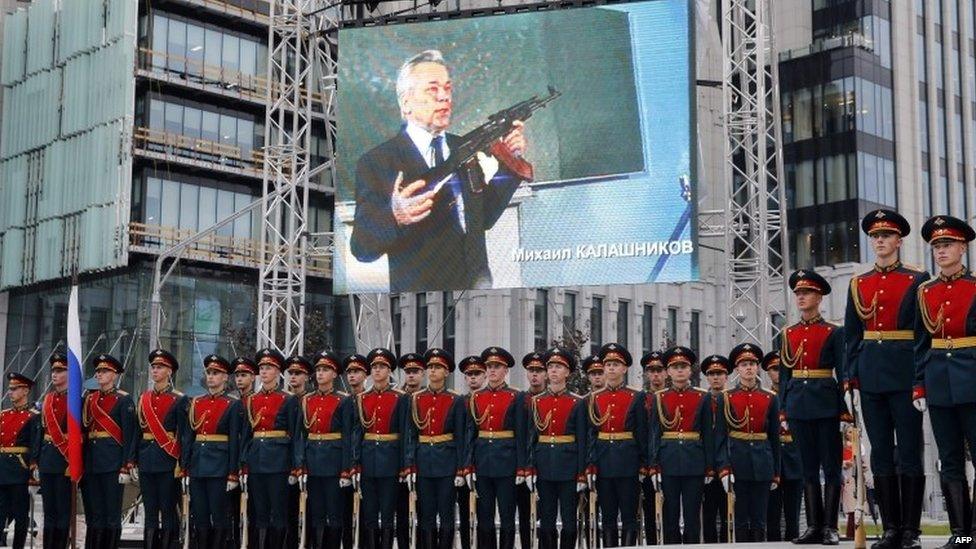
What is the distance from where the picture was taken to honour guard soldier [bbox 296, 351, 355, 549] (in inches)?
492

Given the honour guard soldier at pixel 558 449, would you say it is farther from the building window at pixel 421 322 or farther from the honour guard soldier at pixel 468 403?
the building window at pixel 421 322

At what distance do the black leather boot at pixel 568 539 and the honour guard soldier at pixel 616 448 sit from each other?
0.27 m

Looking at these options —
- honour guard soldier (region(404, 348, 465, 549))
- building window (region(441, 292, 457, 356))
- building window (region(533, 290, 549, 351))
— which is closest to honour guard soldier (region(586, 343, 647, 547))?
honour guard soldier (region(404, 348, 465, 549))

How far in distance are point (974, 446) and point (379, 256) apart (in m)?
14.9

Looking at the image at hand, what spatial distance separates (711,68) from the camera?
37.8 metres

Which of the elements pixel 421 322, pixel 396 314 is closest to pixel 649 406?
pixel 421 322

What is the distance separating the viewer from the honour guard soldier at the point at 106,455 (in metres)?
12.7

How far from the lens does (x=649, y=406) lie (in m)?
12.2

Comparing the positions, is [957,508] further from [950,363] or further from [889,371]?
[889,371]

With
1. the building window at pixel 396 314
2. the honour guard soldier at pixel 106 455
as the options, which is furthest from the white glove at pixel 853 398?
the building window at pixel 396 314

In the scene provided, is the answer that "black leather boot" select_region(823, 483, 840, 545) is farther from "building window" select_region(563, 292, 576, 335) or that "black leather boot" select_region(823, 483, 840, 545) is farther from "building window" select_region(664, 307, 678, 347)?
"building window" select_region(664, 307, 678, 347)

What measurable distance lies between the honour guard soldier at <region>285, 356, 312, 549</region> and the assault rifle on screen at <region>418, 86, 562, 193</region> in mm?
9305

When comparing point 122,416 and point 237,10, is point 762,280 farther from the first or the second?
point 237,10

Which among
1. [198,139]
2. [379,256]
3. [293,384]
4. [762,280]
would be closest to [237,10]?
[198,139]
